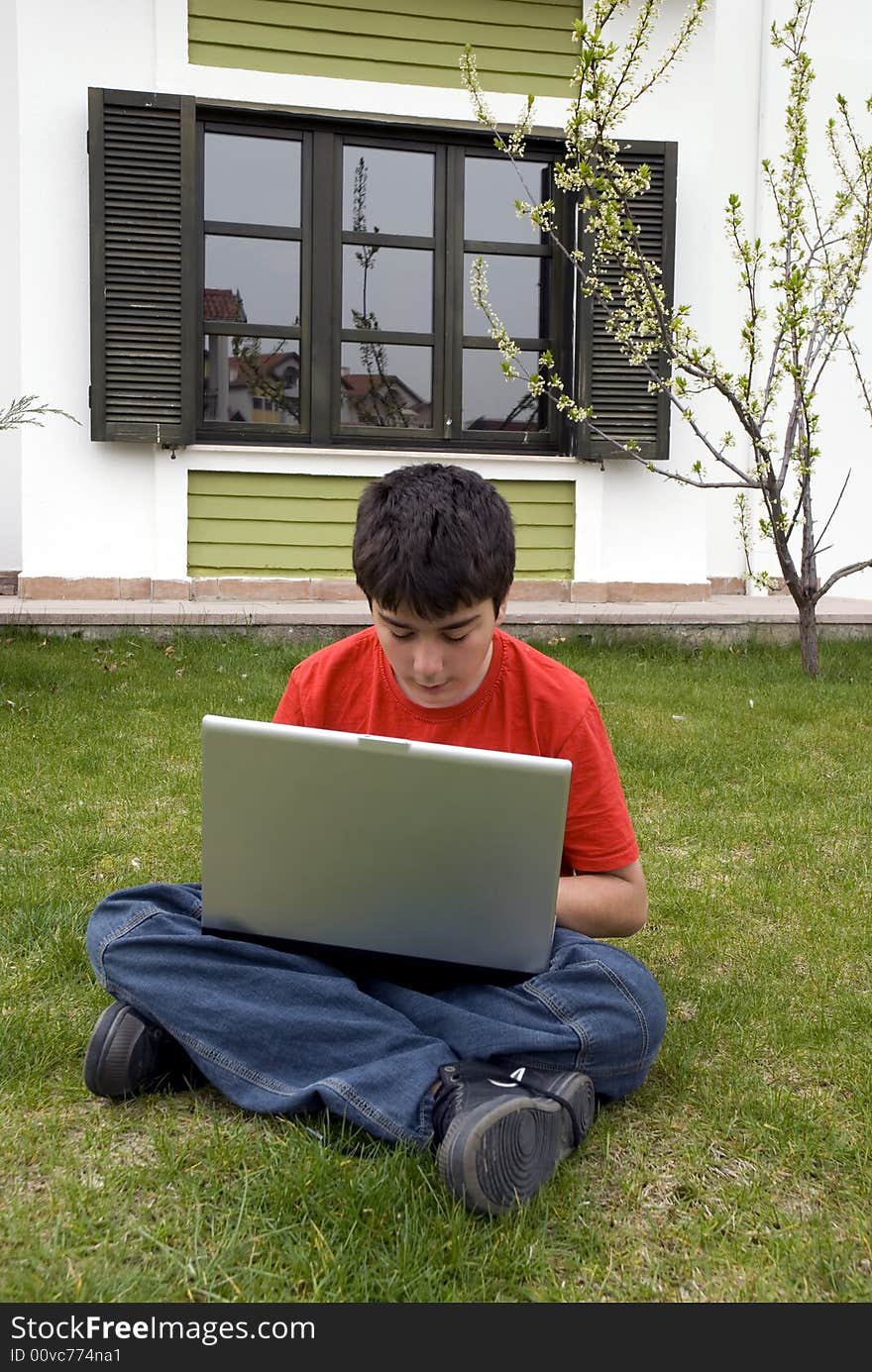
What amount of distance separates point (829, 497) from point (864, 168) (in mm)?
3343

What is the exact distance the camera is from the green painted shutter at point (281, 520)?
21.9 feet

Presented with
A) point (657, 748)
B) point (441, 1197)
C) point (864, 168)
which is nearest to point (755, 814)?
point (657, 748)

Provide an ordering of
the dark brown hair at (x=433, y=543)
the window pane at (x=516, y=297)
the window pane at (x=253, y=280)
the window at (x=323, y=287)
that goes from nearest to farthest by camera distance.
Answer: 1. the dark brown hair at (x=433, y=543)
2. the window at (x=323, y=287)
3. the window pane at (x=253, y=280)
4. the window pane at (x=516, y=297)

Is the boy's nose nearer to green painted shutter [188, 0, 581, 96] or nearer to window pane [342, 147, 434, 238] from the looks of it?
window pane [342, 147, 434, 238]

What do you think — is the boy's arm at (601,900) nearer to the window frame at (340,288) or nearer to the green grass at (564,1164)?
the green grass at (564,1164)

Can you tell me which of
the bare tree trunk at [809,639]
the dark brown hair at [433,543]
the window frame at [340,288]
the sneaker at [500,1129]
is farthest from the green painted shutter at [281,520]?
the sneaker at [500,1129]

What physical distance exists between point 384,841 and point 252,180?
19.4 feet

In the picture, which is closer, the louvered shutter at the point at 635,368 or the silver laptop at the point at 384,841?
the silver laptop at the point at 384,841

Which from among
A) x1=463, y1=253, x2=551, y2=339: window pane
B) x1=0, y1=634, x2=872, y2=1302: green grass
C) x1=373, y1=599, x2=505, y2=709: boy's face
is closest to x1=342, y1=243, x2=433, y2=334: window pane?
x1=463, y1=253, x2=551, y2=339: window pane

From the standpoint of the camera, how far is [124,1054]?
1792 mm

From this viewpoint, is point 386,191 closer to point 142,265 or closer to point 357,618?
point 142,265

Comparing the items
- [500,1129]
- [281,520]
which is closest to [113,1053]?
[500,1129]

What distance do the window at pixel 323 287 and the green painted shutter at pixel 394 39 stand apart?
28 cm

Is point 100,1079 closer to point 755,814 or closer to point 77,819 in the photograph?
point 77,819
